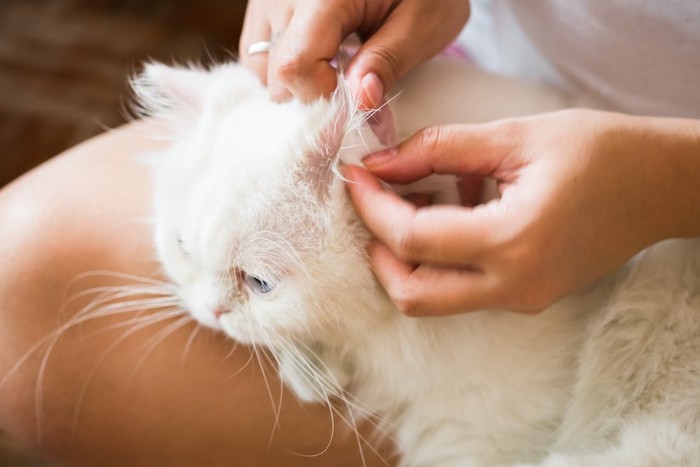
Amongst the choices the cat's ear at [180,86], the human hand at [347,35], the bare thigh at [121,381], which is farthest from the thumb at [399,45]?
the bare thigh at [121,381]

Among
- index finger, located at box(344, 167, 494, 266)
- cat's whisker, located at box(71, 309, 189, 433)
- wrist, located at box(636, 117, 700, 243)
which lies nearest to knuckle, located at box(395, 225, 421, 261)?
index finger, located at box(344, 167, 494, 266)

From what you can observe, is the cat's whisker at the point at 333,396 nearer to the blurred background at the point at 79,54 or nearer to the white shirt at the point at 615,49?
the white shirt at the point at 615,49

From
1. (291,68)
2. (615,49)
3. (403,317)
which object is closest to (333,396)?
(403,317)

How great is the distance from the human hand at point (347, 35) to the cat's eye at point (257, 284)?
18 centimetres

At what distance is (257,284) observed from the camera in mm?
647

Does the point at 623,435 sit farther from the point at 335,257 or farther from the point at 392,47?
the point at 392,47

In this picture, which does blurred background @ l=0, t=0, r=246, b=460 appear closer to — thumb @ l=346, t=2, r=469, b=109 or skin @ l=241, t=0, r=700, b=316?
thumb @ l=346, t=2, r=469, b=109

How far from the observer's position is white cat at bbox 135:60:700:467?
1.97 feet

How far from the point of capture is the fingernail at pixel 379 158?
58 centimetres

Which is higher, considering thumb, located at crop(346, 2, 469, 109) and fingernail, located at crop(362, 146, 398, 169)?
thumb, located at crop(346, 2, 469, 109)

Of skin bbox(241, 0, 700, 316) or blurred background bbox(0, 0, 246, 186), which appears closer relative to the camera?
skin bbox(241, 0, 700, 316)

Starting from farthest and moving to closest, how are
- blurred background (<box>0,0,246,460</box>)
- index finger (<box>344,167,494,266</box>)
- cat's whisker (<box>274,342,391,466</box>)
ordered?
blurred background (<box>0,0,246,460</box>)
cat's whisker (<box>274,342,391,466</box>)
index finger (<box>344,167,494,266</box>)

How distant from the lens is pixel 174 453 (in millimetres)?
741

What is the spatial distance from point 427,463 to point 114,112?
1.18m
